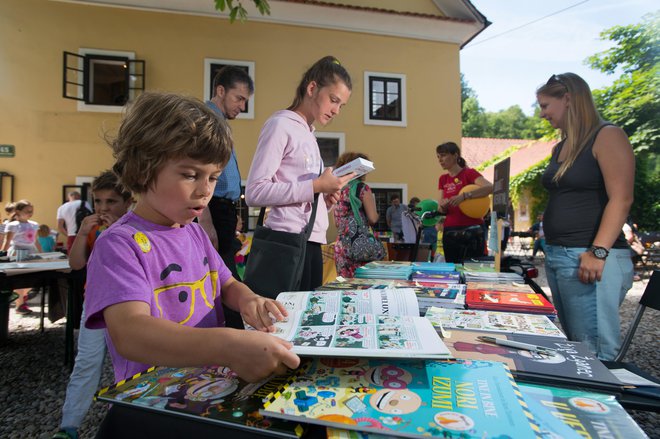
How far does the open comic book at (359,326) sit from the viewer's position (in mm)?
703

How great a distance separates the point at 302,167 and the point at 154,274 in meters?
1.04

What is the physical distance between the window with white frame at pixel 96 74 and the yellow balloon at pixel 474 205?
750cm

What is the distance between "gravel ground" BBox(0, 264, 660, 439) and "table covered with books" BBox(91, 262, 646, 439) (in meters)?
1.99

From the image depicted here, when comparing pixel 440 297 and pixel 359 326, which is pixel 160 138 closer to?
pixel 359 326

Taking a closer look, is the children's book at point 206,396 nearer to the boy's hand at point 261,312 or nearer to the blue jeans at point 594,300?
the boy's hand at point 261,312

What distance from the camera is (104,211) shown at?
2361 mm

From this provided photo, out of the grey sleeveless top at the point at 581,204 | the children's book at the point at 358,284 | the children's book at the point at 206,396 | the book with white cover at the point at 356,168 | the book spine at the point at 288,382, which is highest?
the book with white cover at the point at 356,168

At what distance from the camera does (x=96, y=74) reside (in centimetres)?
922

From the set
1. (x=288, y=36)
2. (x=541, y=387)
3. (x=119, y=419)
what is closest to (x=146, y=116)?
(x=119, y=419)

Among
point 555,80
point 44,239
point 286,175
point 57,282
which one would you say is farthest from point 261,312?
point 44,239

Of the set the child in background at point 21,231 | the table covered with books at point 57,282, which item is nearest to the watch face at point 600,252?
the table covered with books at point 57,282

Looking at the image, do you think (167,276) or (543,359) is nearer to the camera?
(543,359)

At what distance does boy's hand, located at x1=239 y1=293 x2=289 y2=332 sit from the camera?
3.23ft

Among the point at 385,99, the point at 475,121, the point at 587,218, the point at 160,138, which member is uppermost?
the point at 475,121
